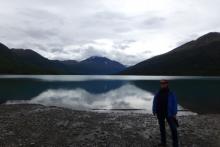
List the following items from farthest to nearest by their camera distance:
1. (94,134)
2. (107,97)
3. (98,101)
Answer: (107,97), (98,101), (94,134)

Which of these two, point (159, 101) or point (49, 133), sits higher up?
point (159, 101)

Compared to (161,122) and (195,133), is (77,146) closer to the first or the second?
(161,122)

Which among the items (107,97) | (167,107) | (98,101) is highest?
(167,107)

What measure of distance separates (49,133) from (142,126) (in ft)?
24.6

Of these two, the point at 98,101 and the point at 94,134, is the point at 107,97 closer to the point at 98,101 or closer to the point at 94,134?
the point at 98,101

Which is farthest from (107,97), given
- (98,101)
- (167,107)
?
(167,107)

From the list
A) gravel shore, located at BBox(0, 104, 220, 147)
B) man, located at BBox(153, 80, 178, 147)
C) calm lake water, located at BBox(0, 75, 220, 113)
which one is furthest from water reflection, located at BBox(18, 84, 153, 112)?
man, located at BBox(153, 80, 178, 147)

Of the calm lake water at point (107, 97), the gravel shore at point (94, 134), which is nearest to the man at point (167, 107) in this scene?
the gravel shore at point (94, 134)

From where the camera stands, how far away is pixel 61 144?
15.5 metres

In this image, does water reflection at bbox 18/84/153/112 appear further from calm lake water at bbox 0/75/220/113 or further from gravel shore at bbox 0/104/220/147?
gravel shore at bbox 0/104/220/147

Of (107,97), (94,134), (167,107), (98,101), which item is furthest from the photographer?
(107,97)

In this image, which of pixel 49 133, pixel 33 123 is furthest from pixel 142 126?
pixel 33 123

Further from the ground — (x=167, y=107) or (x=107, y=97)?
(x=167, y=107)

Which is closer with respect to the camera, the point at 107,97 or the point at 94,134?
the point at 94,134
